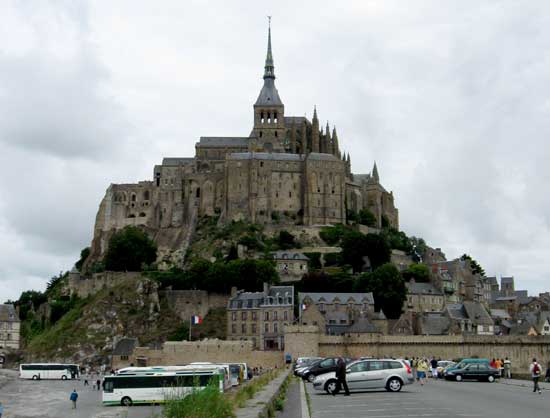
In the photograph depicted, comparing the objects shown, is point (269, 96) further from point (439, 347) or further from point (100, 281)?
point (439, 347)

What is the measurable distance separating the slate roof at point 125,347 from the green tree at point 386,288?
25093 mm

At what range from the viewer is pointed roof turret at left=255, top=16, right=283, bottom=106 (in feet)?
427

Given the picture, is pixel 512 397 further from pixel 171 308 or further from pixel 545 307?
pixel 545 307

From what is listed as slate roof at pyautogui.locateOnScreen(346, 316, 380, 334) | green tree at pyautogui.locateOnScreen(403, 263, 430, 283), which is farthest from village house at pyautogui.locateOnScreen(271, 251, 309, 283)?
slate roof at pyautogui.locateOnScreen(346, 316, 380, 334)

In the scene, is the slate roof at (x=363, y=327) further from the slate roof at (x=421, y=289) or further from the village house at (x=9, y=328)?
the village house at (x=9, y=328)

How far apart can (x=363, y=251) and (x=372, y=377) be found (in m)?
70.3

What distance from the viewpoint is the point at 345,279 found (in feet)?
299

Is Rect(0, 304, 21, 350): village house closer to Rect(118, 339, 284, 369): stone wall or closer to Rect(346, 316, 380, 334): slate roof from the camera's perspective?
Rect(118, 339, 284, 369): stone wall

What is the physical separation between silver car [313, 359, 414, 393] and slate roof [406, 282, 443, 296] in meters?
61.3

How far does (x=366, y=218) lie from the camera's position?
11806 centimetres


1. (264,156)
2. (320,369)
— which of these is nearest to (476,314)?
(264,156)

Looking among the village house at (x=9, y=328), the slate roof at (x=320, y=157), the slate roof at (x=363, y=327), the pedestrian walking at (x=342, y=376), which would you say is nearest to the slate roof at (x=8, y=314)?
the village house at (x=9, y=328)

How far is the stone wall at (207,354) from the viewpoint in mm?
71812

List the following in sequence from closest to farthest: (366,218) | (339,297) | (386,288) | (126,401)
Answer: (126,401) < (339,297) < (386,288) < (366,218)
